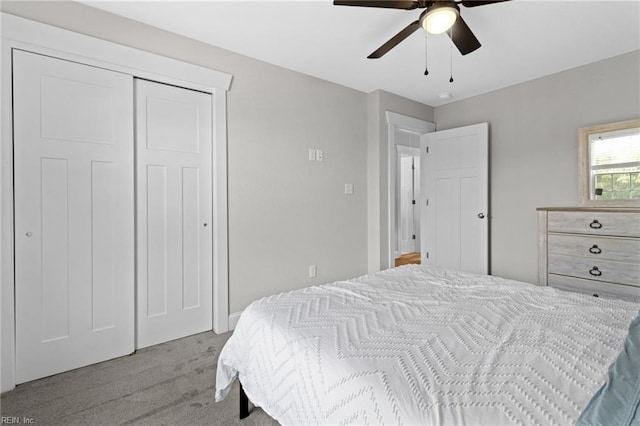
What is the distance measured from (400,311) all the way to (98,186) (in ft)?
7.03

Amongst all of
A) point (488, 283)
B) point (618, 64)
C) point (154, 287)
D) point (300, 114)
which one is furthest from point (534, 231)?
point (154, 287)

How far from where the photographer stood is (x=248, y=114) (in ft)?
9.40

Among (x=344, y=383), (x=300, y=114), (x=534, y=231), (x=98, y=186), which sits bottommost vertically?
(x=344, y=383)

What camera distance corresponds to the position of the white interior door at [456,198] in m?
3.66

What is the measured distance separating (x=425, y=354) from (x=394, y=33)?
238cm

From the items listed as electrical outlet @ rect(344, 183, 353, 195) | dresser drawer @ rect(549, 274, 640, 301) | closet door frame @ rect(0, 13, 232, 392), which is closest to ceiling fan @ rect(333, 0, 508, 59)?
closet door frame @ rect(0, 13, 232, 392)

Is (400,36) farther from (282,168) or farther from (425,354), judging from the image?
(425,354)

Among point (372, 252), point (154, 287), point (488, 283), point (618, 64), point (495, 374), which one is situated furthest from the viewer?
point (372, 252)

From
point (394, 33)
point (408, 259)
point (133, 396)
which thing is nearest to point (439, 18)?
Result: point (394, 33)

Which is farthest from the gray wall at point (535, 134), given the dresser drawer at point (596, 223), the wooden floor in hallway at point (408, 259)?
the wooden floor in hallway at point (408, 259)

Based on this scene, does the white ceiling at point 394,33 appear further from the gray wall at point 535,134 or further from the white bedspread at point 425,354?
the white bedspread at point 425,354

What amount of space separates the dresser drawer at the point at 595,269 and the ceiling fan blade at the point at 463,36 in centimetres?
191

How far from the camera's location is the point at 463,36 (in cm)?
196

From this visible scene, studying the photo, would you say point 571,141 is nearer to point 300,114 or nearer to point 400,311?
point 300,114
